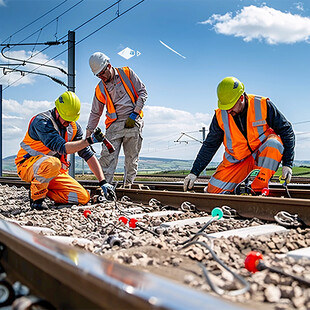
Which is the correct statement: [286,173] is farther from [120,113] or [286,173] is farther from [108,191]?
[120,113]

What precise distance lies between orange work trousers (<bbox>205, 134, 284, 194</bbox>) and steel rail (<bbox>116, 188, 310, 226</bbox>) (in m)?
0.99

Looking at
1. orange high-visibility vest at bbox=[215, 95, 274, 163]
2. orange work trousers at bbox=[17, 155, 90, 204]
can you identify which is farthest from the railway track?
orange high-visibility vest at bbox=[215, 95, 274, 163]

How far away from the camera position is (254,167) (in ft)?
17.9

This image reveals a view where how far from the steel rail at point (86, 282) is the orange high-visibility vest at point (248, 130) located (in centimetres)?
Answer: 366

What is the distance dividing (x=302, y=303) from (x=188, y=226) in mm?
1819

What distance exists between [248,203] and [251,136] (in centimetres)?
148

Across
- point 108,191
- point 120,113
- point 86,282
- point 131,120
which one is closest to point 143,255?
point 86,282

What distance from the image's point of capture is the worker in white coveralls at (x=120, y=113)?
22.4 feet

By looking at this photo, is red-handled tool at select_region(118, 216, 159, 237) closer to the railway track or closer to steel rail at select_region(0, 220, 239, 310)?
the railway track

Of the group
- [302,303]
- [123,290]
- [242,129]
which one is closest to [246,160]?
[242,129]

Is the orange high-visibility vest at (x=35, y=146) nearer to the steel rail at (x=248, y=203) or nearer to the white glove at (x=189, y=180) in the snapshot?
the steel rail at (x=248, y=203)

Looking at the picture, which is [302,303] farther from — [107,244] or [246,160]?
[246,160]

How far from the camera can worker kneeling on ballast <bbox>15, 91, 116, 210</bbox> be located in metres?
5.08

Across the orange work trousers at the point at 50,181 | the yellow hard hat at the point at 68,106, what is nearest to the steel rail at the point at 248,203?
the orange work trousers at the point at 50,181
